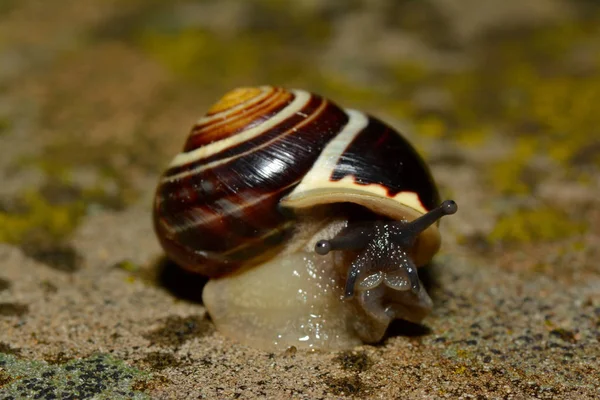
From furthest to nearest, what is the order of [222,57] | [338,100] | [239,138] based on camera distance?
1. [222,57]
2. [338,100]
3. [239,138]

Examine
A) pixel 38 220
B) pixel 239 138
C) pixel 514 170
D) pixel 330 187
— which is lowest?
pixel 38 220

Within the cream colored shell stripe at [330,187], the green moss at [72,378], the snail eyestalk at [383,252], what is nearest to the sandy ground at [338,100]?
the green moss at [72,378]

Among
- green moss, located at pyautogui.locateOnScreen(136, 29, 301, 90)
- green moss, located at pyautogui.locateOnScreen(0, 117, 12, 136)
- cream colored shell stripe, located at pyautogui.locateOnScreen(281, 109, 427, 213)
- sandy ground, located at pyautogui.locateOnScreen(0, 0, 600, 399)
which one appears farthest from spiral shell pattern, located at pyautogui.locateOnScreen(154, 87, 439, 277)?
green moss, located at pyautogui.locateOnScreen(136, 29, 301, 90)

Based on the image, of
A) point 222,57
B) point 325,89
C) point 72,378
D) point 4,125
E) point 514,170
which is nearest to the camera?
point 72,378

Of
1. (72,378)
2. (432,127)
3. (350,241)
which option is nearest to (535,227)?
(432,127)

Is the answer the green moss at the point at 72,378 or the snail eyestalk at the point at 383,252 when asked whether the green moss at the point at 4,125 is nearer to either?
the green moss at the point at 72,378

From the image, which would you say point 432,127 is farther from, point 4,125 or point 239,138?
point 4,125
